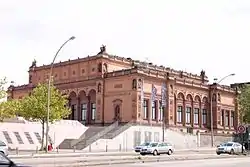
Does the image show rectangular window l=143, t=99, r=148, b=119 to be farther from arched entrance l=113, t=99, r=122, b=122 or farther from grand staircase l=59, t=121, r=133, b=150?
grand staircase l=59, t=121, r=133, b=150

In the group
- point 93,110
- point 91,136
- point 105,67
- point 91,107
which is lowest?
point 91,136

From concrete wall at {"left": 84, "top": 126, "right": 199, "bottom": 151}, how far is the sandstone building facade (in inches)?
92.4

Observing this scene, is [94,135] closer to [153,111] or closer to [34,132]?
[34,132]

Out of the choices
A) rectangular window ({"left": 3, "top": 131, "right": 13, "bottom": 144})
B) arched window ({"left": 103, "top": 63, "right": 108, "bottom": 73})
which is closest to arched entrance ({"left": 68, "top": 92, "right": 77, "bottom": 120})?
arched window ({"left": 103, "top": 63, "right": 108, "bottom": 73})

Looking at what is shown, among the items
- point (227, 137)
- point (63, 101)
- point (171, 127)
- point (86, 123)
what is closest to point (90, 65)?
point (86, 123)

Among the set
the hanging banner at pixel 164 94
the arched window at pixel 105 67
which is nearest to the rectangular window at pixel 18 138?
the hanging banner at pixel 164 94

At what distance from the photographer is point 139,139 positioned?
6794 cm

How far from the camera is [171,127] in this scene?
7775 cm

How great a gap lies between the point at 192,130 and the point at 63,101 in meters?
33.1

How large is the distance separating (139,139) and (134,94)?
7.49 metres

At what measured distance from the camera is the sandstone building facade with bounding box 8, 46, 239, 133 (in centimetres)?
7312

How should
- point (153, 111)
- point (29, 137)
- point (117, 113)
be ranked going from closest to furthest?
point (29, 137) < point (117, 113) < point (153, 111)

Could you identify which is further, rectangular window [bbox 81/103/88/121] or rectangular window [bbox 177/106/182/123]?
rectangular window [bbox 177/106/182/123]

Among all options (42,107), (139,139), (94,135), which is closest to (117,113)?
(139,139)
